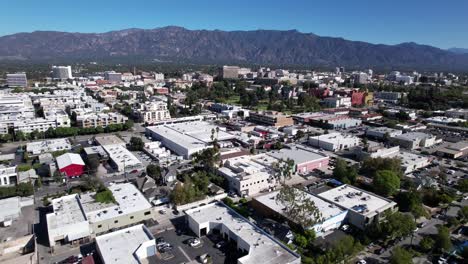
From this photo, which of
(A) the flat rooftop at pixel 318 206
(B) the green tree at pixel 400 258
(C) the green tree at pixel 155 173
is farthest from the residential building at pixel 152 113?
(B) the green tree at pixel 400 258

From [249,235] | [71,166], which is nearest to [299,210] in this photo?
[249,235]

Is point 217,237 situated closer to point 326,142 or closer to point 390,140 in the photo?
point 326,142

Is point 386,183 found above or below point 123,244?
above

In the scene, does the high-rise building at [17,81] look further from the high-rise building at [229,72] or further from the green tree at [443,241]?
the green tree at [443,241]

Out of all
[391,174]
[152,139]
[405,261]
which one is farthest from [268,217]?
[152,139]

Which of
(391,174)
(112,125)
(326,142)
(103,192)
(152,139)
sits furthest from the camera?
(112,125)

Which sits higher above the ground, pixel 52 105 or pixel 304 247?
pixel 52 105

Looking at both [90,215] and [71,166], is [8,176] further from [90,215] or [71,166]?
[90,215]
